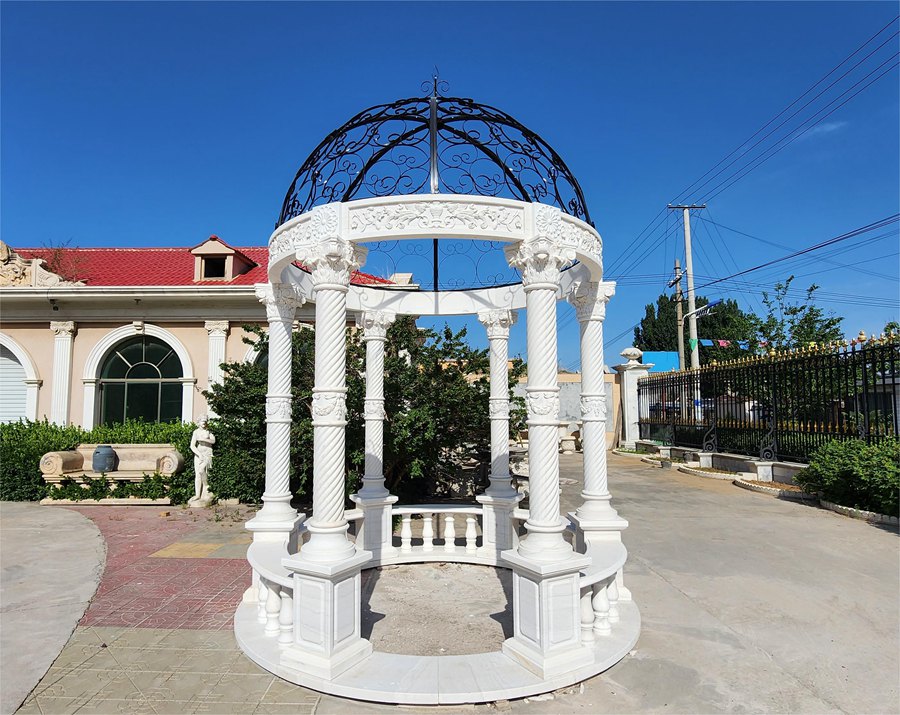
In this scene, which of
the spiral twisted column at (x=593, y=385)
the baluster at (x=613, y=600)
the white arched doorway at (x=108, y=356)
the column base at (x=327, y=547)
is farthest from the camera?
the white arched doorway at (x=108, y=356)

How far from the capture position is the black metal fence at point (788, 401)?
11.0 m

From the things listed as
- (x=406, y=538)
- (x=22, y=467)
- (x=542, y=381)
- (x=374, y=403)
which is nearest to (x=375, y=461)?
(x=374, y=403)

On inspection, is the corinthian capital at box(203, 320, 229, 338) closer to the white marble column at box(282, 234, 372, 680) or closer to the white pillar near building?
the white marble column at box(282, 234, 372, 680)

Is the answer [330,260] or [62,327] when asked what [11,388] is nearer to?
[62,327]

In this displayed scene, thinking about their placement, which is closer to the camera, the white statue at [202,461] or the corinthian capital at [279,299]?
the corinthian capital at [279,299]

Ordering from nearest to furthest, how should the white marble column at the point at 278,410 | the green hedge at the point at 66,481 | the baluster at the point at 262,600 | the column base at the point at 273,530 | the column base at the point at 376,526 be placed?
the baluster at the point at 262,600 → the column base at the point at 273,530 → the white marble column at the point at 278,410 → the column base at the point at 376,526 → the green hedge at the point at 66,481

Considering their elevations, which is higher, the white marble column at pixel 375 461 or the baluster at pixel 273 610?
the white marble column at pixel 375 461

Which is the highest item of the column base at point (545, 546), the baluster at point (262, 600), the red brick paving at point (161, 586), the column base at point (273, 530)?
the column base at point (545, 546)

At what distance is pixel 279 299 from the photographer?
19.9 feet

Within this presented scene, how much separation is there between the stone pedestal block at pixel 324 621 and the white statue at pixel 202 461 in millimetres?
8380

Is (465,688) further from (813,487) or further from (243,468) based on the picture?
(813,487)

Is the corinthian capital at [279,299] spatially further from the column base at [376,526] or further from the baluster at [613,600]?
the baluster at [613,600]

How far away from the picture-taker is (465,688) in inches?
146

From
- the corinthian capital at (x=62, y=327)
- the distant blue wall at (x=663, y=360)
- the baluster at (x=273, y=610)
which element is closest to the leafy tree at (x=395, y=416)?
the baluster at (x=273, y=610)
